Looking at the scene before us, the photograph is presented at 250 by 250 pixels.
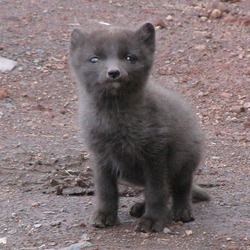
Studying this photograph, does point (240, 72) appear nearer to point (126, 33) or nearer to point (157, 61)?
point (157, 61)

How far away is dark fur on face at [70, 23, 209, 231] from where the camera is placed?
6227 millimetres

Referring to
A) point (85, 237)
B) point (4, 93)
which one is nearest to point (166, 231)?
point (85, 237)

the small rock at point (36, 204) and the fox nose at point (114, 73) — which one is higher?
the fox nose at point (114, 73)

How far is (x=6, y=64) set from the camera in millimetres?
10688

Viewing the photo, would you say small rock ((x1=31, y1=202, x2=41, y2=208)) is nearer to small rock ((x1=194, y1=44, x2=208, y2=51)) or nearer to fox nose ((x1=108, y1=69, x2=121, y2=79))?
fox nose ((x1=108, y1=69, x2=121, y2=79))

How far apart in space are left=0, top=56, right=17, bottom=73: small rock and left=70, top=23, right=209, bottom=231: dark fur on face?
416 centimetres

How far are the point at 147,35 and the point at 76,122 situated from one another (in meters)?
2.96

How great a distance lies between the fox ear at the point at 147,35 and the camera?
6418mm

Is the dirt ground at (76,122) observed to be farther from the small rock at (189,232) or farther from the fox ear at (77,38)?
the fox ear at (77,38)

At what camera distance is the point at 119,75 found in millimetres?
6031

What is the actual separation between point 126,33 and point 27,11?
608 cm

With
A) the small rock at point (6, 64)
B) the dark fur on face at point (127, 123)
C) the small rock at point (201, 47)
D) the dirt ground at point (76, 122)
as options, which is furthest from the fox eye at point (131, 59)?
the small rock at point (201, 47)

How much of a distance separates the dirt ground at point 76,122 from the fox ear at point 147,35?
1.40 metres

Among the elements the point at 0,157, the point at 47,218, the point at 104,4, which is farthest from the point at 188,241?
the point at 104,4
